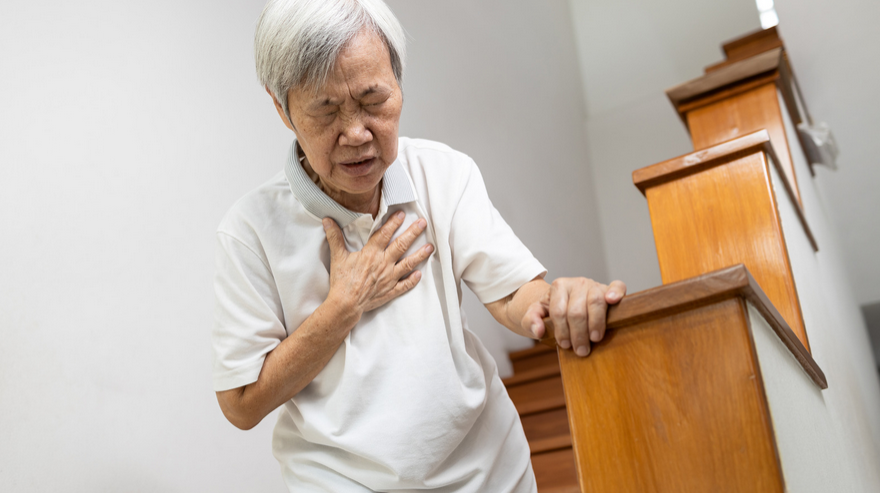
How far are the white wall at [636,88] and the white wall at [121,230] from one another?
332cm

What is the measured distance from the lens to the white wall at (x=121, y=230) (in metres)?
1.38

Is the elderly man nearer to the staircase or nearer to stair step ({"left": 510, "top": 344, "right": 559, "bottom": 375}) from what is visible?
the staircase

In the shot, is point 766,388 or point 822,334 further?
point 822,334

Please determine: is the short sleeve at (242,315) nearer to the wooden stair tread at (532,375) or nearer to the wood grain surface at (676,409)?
the wood grain surface at (676,409)

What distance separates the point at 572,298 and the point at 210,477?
123 cm

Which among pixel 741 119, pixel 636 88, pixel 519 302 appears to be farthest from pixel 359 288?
pixel 636 88

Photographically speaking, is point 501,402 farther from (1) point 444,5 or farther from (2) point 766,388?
(1) point 444,5

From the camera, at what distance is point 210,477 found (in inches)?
64.5

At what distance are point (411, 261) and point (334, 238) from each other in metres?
0.13

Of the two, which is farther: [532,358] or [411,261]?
[532,358]

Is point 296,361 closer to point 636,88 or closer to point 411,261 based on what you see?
point 411,261

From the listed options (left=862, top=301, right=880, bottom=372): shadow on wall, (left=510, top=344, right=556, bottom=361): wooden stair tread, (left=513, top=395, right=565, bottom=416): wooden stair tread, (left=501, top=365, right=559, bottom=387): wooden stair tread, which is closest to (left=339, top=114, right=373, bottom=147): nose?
(left=513, top=395, right=565, bottom=416): wooden stair tread

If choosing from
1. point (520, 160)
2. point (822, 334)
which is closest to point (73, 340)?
point (822, 334)

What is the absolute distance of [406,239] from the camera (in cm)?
114
